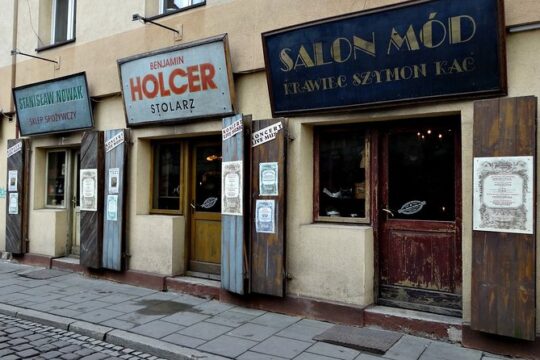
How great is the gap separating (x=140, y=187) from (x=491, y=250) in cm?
533

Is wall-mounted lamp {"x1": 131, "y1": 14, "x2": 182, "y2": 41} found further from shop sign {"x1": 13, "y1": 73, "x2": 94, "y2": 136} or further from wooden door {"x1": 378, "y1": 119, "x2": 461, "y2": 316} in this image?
wooden door {"x1": 378, "y1": 119, "x2": 461, "y2": 316}

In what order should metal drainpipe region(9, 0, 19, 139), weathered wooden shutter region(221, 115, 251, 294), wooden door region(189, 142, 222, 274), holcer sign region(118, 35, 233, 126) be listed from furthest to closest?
metal drainpipe region(9, 0, 19, 139), wooden door region(189, 142, 222, 274), holcer sign region(118, 35, 233, 126), weathered wooden shutter region(221, 115, 251, 294)

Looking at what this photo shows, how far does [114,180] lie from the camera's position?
7957 millimetres

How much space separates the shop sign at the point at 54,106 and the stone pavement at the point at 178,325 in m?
2.88

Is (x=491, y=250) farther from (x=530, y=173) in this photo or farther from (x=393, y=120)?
(x=393, y=120)

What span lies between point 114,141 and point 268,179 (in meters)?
3.14

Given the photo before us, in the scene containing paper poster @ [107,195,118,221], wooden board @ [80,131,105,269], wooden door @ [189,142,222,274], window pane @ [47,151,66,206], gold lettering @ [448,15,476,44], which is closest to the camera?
gold lettering @ [448,15,476,44]

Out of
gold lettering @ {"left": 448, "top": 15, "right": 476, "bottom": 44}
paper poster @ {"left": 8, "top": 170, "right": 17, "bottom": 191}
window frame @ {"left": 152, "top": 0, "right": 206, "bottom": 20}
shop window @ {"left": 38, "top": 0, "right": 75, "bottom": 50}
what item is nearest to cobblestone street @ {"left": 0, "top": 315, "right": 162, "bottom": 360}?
gold lettering @ {"left": 448, "top": 15, "right": 476, "bottom": 44}

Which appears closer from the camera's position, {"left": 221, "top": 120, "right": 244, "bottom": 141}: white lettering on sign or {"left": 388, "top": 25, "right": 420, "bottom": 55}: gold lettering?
{"left": 388, "top": 25, "right": 420, "bottom": 55}: gold lettering

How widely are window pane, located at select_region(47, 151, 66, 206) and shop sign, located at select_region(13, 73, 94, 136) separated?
63 cm

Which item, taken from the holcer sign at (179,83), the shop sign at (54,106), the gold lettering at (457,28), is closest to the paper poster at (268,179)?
the holcer sign at (179,83)

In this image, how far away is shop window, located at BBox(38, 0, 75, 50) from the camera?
9609mm

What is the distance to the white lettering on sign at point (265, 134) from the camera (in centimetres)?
614

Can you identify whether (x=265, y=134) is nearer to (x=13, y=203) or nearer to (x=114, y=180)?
(x=114, y=180)
